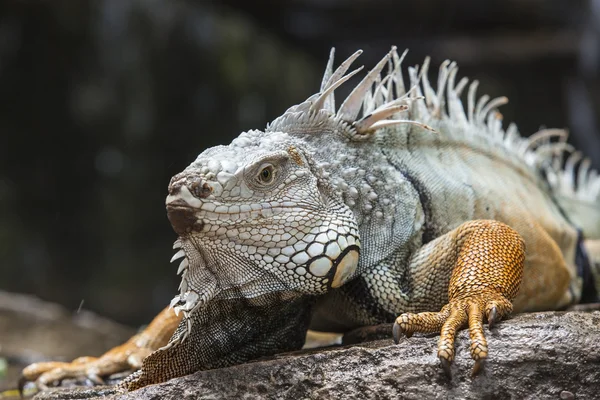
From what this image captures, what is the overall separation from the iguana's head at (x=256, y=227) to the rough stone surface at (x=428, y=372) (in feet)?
1.19

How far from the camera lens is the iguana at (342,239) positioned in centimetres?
296

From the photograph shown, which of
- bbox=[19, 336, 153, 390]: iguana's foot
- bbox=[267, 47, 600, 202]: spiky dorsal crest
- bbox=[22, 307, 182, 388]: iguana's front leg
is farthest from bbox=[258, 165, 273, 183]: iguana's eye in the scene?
bbox=[19, 336, 153, 390]: iguana's foot

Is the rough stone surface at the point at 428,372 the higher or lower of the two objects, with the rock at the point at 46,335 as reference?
lower

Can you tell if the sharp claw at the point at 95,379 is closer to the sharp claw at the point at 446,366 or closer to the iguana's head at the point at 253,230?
the iguana's head at the point at 253,230

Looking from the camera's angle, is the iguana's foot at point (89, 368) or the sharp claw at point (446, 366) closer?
the sharp claw at point (446, 366)

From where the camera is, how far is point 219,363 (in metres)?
3.30

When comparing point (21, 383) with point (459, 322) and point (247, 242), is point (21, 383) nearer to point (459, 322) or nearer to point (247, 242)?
point (247, 242)

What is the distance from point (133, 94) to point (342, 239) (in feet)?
29.1

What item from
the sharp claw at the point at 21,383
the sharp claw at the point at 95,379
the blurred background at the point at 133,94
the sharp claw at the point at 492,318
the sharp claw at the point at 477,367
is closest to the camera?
the sharp claw at the point at 477,367

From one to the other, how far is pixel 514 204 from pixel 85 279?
8506 mm

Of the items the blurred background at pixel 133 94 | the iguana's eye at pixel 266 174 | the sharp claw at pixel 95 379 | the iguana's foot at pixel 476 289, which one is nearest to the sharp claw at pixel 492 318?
the iguana's foot at pixel 476 289

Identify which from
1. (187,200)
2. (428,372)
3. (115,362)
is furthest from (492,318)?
(115,362)

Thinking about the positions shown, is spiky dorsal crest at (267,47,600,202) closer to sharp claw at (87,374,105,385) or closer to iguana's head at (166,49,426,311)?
iguana's head at (166,49,426,311)

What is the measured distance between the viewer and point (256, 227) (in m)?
2.96
